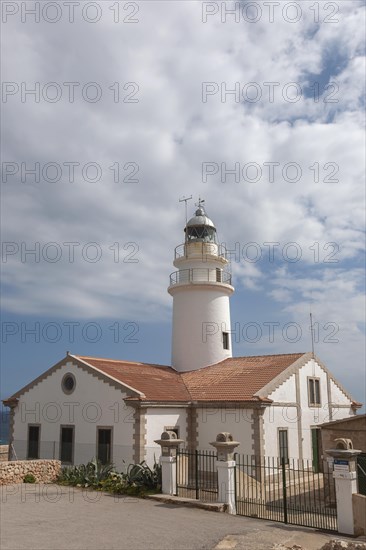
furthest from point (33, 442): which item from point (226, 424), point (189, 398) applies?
point (226, 424)

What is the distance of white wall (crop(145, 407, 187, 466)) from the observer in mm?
19000

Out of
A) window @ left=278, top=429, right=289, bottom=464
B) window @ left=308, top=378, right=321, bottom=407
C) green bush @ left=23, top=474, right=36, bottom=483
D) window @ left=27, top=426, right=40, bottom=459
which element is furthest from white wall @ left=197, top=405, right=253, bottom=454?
window @ left=27, top=426, right=40, bottom=459

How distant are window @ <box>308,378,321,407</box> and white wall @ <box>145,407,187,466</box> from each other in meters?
6.05

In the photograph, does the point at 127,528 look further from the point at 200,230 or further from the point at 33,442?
the point at 200,230

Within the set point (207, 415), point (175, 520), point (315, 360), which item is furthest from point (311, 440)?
point (175, 520)

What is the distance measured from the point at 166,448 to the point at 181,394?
19.3 feet

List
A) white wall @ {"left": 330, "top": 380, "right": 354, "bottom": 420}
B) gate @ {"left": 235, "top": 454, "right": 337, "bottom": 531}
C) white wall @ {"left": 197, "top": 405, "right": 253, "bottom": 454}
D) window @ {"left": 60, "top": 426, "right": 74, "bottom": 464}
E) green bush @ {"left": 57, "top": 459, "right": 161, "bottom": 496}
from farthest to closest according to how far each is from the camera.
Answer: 1. white wall @ {"left": 330, "top": 380, "right": 354, "bottom": 420}
2. window @ {"left": 60, "top": 426, "right": 74, "bottom": 464}
3. white wall @ {"left": 197, "top": 405, "right": 253, "bottom": 454}
4. green bush @ {"left": 57, "top": 459, "right": 161, "bottom": 496}
5. gate @ {"left": 235, "top": 454, "right": 337, "bottom": 531}

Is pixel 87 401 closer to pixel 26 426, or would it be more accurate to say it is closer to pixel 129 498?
pixel 26 426

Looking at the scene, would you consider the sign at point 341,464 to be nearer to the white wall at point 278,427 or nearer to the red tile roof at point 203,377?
the red tile roof at point 203,377

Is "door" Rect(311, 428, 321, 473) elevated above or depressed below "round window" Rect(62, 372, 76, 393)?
below

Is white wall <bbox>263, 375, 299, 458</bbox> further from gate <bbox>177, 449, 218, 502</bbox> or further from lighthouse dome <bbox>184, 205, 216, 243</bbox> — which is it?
lighthouse dome <bbox>184, 205, 216, 243</bbox>

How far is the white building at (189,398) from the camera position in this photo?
1958 centimetres

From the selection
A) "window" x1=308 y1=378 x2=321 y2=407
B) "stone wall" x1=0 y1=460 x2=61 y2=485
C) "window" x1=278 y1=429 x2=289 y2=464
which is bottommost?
"stone wall" x1=0 y1=460 x2=61 y2=485

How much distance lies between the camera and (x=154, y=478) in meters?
16.7
